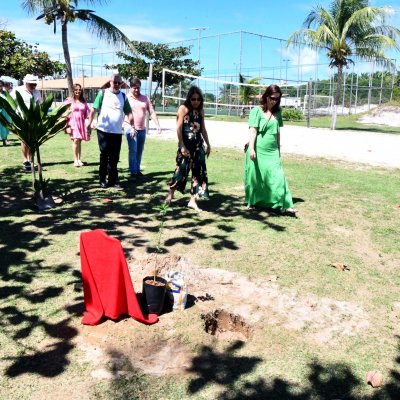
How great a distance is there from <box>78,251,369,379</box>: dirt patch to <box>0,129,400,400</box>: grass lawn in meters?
0.02

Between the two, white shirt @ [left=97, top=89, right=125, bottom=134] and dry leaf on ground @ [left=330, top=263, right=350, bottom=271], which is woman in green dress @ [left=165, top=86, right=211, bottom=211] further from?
dry leaf on ground @ [left=330, top=263, right=350, bottom=271]

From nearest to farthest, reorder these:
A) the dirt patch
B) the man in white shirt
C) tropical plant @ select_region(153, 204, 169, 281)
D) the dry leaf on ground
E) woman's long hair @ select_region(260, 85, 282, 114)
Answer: the dirt patch, tropical plant @ select_region(153, 204, 169, 281), the dry leaf on ground, woman's long hair @ select_region(260, 85, 282, 114), the man in white shirt

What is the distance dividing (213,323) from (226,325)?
15cm

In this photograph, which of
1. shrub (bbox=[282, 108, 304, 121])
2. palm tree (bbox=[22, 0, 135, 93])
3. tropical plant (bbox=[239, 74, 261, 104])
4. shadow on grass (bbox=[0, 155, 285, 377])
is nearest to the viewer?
shadow on grass (bbox=[0, 155, 285, 377])

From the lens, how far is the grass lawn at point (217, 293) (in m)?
2.73

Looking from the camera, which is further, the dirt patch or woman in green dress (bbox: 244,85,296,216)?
woman in green dress (bbox: 244,85,296,216)

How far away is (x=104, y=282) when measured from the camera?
3410mm

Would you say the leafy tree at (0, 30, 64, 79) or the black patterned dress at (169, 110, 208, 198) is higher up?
the leafy tree at (0, 30, 64, 79)

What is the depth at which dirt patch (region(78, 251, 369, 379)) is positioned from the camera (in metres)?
2.95

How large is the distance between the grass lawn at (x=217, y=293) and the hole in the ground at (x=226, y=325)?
8cm

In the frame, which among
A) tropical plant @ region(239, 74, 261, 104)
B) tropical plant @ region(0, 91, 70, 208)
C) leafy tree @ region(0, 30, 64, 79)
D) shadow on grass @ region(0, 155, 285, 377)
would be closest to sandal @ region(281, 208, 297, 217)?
shadow on grass @ region(0, 155, 285, 377)

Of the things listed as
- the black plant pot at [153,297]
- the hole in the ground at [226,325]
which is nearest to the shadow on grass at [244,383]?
the hole in the ground at [226,325]

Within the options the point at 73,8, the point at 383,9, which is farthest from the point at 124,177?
the point at 383,9

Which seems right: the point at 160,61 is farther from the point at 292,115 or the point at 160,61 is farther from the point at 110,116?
the point at 110,116
